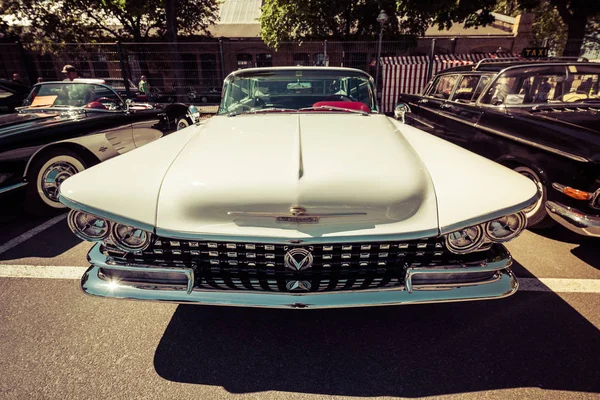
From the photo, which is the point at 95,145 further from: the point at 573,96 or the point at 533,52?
the point at 533,52

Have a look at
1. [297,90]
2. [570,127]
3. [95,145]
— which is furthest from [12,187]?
[570,127]

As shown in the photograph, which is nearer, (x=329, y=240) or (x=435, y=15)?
(x=329, y=240)

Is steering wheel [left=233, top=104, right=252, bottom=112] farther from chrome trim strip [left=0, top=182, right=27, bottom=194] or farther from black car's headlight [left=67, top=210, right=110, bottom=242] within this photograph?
chrome trim strip [left=0, top=182, right=27, bottom=194]

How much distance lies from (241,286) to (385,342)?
97cm

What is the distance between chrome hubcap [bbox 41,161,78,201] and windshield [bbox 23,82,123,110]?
1128 mm

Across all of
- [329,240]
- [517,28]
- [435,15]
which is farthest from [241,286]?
[517,28]

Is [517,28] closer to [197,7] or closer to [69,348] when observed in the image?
[197,7]

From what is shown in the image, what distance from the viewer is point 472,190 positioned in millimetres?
1715

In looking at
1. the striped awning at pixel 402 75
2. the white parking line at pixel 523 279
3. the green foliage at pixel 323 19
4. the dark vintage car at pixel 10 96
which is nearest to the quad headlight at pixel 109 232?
the white parking line at pixel 523 279

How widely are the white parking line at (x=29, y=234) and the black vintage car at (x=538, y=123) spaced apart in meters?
3.98

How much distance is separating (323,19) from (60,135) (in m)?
15.1

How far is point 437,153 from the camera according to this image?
7.04 feet

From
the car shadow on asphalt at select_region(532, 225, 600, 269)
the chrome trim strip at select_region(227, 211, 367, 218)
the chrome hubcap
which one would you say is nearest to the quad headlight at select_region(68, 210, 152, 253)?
the chrome trim strip at select_region(227, 211, 367, 218)

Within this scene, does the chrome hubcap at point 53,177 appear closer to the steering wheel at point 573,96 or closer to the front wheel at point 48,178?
the front wheel at point 48,178
